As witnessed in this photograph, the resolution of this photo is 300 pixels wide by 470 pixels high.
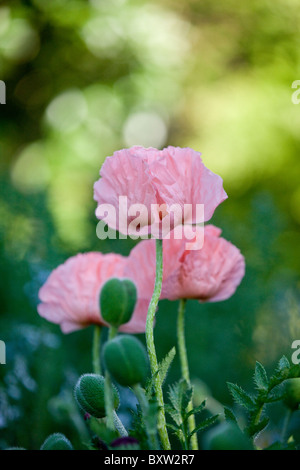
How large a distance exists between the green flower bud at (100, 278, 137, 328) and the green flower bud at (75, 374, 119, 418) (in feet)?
0.14

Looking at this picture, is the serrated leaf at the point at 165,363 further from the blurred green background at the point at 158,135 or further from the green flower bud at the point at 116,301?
the blurred green background at the point at 158,135

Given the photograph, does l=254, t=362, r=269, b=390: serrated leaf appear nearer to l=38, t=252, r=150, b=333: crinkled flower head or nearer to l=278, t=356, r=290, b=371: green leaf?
l=278, t=356, r=290, b=371: green leaf

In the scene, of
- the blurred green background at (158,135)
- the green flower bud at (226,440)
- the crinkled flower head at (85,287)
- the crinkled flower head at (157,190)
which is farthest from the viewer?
the blurred green background at (158,135)

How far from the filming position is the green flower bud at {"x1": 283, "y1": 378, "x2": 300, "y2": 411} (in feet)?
1.25

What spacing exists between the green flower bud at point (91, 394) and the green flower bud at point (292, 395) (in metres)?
0.12

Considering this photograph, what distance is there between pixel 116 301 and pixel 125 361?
0.20 feet

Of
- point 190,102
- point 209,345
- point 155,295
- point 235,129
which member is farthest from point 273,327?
point 190,102

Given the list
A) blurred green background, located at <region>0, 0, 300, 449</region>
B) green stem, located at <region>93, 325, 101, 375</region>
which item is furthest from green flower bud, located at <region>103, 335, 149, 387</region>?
blurred green background, located at <region>0, 0, 300, 449</region>

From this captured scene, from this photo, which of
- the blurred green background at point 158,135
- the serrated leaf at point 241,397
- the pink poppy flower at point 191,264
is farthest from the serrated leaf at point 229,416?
the blurred green background at point 158,135

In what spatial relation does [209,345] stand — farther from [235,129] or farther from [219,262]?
[235,129]

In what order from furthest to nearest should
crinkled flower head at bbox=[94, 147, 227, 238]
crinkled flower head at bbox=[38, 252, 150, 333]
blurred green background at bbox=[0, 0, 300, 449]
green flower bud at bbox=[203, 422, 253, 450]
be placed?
blurred green background at bbox=[0, 0, 300, 449] < crinkled flower head at bbox=[38, 252, 150, 333] < crinkled flower head at bbox=[94, 147, 227, 238] < green flower bud at bbox=[203, 422, 253, 450]

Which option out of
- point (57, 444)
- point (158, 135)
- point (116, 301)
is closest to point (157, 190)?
point (116, 301)

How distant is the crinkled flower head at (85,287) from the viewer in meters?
0.53

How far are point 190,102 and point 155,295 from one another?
3.48 metres
